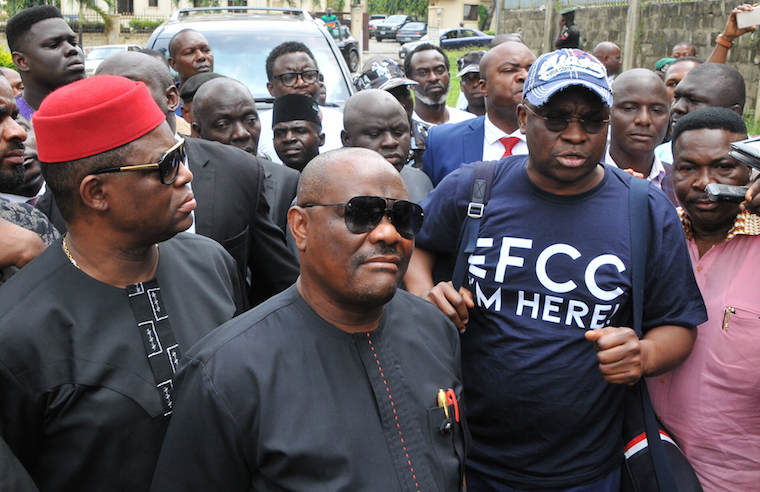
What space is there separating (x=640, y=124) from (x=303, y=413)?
3172 millimetres

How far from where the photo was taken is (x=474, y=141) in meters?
4.11

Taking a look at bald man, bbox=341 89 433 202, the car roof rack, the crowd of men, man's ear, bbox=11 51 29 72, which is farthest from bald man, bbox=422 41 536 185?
the car roof rack

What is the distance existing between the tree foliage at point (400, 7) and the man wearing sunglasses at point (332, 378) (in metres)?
53.0

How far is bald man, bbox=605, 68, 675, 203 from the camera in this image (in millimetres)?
4125

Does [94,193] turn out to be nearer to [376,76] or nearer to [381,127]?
[381,127]

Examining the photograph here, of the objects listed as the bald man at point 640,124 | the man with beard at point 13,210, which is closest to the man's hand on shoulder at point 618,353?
the man with beard at point 13,210

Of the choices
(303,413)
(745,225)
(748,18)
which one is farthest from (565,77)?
(748,18)

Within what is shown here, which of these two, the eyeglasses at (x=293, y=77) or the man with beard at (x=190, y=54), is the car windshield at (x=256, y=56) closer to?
the man with beard at (x=190, y=54)

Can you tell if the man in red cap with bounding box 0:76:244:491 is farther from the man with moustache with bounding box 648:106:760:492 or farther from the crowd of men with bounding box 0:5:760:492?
the man with moustache with bounding box 648:106:760:492

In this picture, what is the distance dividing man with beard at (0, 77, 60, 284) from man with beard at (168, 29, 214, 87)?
3198 millimetres

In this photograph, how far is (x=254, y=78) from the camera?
6461 millimetres

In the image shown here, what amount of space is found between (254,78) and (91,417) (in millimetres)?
5045

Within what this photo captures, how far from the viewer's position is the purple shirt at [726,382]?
8.21ft

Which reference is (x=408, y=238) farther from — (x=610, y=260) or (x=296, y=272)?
(x=296, y=272)
